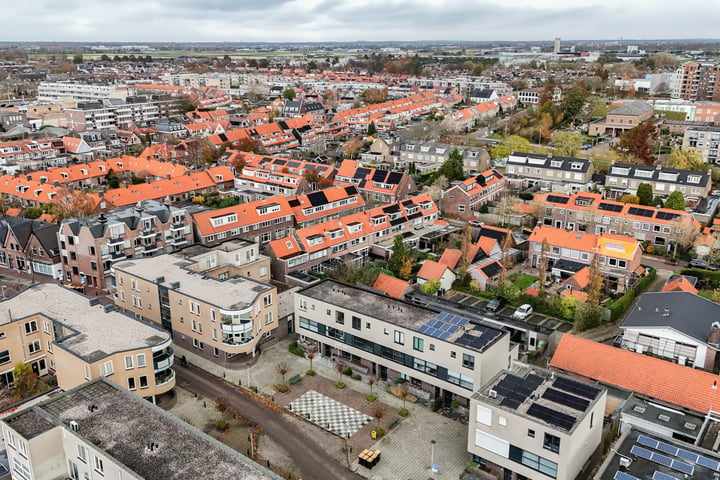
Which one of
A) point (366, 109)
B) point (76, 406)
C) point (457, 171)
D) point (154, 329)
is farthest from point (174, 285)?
point (366, 109)

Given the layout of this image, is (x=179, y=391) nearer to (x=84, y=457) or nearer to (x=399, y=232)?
(x=84, y=457)

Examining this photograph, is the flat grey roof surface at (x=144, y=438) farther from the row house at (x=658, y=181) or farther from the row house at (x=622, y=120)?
the row house at (x=622, y=120)

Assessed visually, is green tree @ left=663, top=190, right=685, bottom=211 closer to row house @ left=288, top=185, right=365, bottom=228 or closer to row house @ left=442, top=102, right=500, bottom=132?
row house @ left=288, top=185, right=365, bottom=228

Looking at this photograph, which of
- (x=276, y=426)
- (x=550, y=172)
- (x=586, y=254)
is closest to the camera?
(x=276, y=426)

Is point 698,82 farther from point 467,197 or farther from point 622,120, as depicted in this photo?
point 467,197

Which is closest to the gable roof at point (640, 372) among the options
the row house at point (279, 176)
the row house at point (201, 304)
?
the row house at point (201, 304)

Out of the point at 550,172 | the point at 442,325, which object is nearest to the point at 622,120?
the point at 550,172
